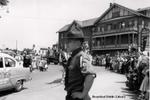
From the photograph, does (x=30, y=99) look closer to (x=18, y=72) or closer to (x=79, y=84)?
(x=18, y=72)

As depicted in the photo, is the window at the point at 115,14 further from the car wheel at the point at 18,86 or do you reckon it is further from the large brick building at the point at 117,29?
the car wheel at the point at 18,86

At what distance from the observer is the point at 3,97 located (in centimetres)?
973

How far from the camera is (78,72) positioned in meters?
3.30

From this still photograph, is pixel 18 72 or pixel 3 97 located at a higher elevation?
pixel 18 72

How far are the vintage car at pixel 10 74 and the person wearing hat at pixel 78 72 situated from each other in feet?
22.5

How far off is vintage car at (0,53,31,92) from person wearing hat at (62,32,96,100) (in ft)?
22.5

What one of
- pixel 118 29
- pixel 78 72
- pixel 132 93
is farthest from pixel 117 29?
pixel 78 72

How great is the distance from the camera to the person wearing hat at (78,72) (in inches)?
126

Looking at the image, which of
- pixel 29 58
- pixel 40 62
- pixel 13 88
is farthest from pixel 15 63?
pixel 40 62

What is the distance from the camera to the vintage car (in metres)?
9.86

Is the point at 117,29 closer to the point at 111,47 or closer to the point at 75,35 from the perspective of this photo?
the point at 111,47

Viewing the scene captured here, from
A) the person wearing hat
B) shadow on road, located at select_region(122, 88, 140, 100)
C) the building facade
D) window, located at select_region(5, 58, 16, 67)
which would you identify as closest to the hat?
the person wearing hat

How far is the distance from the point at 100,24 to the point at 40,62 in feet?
102

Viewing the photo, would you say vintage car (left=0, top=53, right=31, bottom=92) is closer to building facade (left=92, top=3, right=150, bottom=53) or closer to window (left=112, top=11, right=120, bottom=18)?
building facade (left=92, top=3, right=150, bottom=53)
